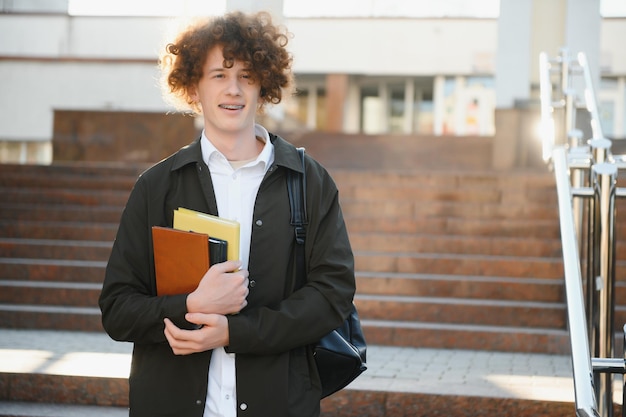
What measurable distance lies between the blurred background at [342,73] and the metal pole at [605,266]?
2204 mm

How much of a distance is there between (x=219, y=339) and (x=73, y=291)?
5.23 metres

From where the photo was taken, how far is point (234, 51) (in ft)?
8.67

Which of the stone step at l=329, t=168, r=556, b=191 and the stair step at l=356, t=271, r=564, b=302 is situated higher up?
the stone step at l=329, t=168, r=556, b=191

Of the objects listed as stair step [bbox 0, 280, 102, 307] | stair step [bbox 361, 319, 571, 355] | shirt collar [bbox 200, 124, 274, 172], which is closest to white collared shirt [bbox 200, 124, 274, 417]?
shirt collar [bbox 200, 124, 274, 172]

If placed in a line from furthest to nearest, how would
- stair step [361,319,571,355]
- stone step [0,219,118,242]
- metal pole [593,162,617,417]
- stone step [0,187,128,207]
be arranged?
stone step [0,187,128,207]
stone step [0,219,118,242]
stair step [361,319,571,355]
metal pole [593,162,617,417]

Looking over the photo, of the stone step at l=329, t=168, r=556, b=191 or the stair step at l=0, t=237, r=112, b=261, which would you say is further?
the stone step at l=329, t=168, r=556, b=191

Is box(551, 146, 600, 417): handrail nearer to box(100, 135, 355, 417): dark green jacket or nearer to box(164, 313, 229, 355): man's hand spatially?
box(100, 135, 355, 417): dark green jacket

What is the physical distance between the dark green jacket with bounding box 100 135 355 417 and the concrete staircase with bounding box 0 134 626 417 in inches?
96.1

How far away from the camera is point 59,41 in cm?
2267

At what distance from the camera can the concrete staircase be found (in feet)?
22.2

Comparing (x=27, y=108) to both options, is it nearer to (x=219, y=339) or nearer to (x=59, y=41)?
(x=59, y=41)

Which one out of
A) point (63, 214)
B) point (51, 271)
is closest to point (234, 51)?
point (51, 271)

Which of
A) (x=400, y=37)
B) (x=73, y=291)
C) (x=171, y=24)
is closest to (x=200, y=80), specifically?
(x=171, y=24)

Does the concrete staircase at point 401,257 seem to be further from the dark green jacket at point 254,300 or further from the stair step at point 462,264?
the dark green jacket at point 254,300
